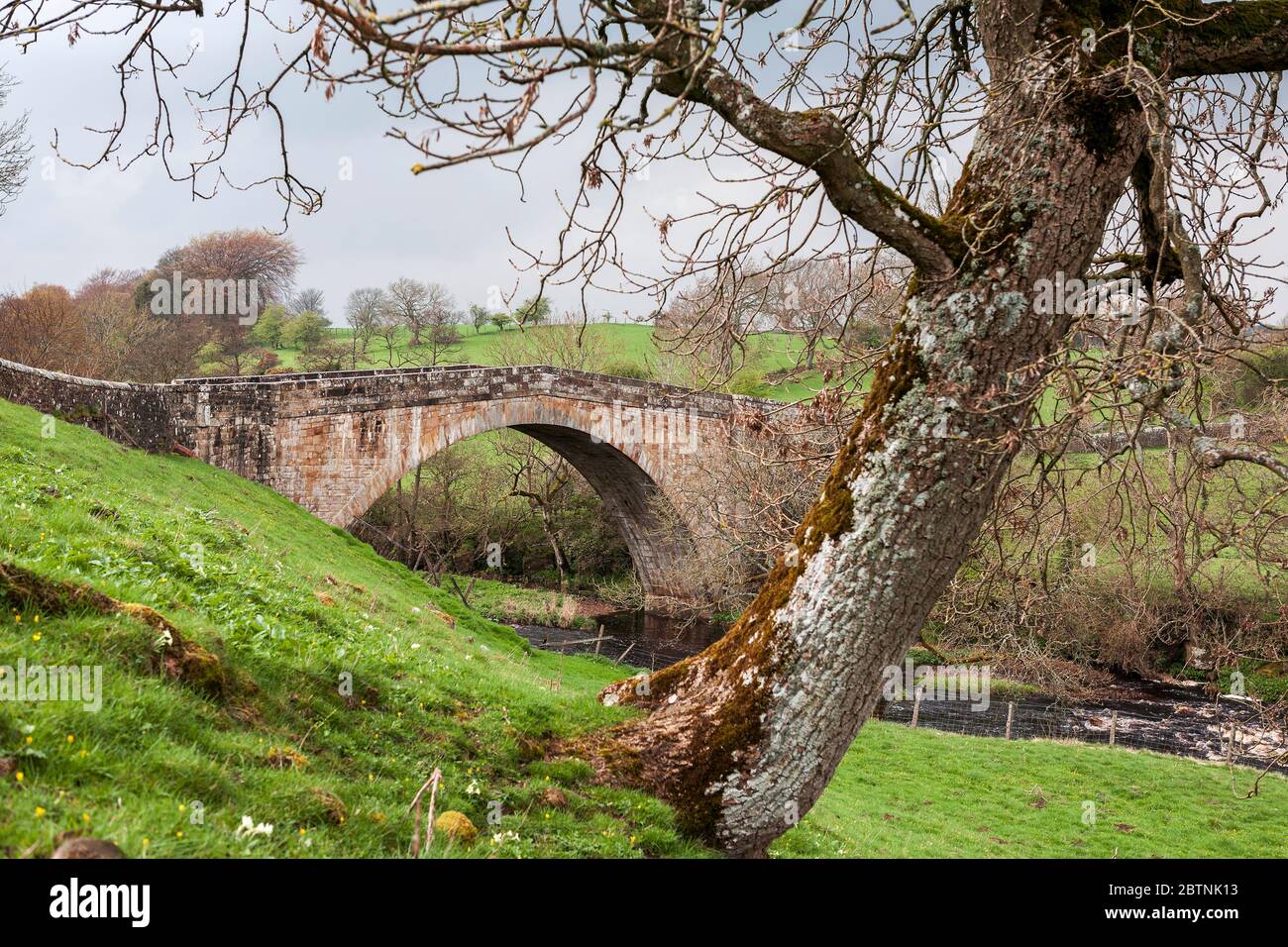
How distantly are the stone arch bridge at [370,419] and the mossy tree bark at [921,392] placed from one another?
7974mm

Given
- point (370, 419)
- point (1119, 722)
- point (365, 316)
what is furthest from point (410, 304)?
Answer: point (1119, 722)

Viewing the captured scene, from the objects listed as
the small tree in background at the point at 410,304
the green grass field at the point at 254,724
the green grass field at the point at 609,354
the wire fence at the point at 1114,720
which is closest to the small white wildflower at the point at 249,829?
the green grass field at the point at 254,724

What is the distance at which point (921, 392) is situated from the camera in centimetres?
423

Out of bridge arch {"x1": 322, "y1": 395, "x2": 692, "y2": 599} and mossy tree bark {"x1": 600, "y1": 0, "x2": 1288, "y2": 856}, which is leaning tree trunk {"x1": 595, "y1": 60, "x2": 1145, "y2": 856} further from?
bridge arch {"x1": 322, "y1": 395, "x2": 692, "y2": 599}

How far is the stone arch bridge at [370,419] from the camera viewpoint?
54.4ft

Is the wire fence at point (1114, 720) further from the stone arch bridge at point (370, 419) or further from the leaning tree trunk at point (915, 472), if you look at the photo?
the leaning tree trunk at point (915, 472)

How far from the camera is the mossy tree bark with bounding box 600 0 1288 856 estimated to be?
4102 mm

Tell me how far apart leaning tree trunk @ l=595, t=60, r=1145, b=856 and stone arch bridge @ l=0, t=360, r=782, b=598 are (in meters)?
7.91

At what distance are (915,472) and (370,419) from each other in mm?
18206

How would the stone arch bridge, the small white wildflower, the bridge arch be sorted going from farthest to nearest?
the bridge arch
the stone arch bridge
the small white wildflower

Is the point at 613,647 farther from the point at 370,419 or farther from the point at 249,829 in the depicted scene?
the point at 249,829

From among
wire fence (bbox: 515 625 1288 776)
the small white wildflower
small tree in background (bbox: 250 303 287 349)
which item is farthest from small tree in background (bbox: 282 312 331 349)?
the small white wildflower

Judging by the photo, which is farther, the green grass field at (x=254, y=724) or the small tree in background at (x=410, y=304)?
the small tree in background at (x=410, y=304)
